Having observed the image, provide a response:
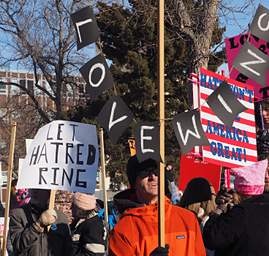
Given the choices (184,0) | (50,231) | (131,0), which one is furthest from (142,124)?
(131,0)

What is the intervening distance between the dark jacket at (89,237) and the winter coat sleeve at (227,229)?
0.99 meters

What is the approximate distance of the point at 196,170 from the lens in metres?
6.23

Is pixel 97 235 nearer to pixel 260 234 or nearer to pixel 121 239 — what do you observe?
pixel 121 239

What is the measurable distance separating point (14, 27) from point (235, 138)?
20616mm

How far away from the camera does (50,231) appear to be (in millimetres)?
4520

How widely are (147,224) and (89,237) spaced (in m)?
1.03

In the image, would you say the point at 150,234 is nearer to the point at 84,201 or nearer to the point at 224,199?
the point at 84,201

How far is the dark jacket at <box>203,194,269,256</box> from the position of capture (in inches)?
134

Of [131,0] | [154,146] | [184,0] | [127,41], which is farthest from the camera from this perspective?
[127,41]

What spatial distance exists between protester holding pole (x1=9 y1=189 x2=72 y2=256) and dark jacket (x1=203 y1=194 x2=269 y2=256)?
4.14 feet

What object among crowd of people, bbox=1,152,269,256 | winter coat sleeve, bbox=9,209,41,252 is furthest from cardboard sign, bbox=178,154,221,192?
winter coat sleeve, bbox=9,209,41,252

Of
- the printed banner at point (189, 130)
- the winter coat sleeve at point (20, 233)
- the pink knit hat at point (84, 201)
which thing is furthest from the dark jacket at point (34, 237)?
the printed banner at point (189, 130)

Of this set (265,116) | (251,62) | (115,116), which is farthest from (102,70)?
(265,116)

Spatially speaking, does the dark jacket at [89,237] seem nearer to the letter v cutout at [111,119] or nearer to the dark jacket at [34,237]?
the dark jacket at [34,237]
